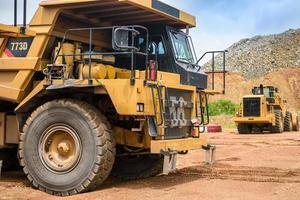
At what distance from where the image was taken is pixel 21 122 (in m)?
9.28

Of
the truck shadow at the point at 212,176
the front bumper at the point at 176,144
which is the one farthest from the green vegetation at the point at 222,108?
the front bumper at the point at 176,144

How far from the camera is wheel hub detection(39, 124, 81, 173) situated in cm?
852

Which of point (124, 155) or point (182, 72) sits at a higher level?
point (182, 72)

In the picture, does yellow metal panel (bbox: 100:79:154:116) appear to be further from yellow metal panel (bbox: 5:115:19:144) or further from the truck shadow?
yellow metal panel (bbox: 5:115:19:144)

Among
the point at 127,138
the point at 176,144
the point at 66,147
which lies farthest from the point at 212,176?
the point at 66,147

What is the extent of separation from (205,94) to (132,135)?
219 centimetres

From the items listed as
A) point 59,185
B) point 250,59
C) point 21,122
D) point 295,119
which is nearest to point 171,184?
point 59,185

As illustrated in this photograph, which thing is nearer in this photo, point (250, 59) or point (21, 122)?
point (21, 122)

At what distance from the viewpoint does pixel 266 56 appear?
7225 centimetres

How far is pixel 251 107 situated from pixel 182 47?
69.4ft

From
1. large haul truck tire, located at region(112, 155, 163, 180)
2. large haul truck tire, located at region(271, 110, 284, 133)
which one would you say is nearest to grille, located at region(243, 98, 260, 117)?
large haul truck tire, located at region(271, 110, 284, 133)

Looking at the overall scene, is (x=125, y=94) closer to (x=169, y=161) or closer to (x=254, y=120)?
(x=169, y=161)

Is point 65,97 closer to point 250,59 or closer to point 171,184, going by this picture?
point 171,184

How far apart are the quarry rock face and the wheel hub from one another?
60512 millimetres
